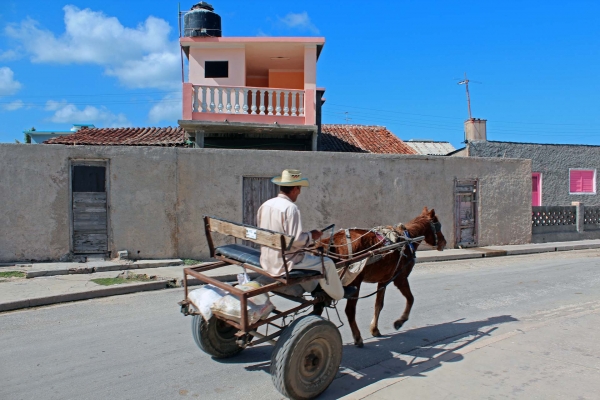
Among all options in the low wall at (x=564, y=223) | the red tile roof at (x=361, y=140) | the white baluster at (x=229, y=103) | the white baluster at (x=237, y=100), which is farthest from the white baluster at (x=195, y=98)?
the low wall at (x=564, y=223)

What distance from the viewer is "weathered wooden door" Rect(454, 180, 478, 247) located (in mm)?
15703

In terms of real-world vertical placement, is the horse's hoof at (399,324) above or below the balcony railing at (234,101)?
below

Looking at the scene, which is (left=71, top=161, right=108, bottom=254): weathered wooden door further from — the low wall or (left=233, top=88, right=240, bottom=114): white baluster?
the low wall

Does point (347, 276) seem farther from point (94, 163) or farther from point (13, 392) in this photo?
point (94, 163)

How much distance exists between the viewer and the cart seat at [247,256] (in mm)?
4473

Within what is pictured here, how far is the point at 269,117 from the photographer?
16.4 meters

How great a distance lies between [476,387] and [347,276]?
5.41 feet

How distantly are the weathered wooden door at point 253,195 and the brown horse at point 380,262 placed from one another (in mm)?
6626

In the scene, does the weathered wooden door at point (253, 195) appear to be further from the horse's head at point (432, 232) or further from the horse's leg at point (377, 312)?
the horse's leg at point (377, 312)

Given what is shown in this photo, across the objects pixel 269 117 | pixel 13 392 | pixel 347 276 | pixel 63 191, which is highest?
pixel 269 117

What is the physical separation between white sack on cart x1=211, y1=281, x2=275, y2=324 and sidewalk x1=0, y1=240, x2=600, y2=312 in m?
5.12

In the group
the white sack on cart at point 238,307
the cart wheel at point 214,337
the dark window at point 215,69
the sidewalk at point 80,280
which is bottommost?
the sidewalk at point 80,280

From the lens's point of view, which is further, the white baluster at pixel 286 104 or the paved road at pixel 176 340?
the white baluster at pixel 286 104

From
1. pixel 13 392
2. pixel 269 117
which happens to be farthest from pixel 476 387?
pixel 269 117
